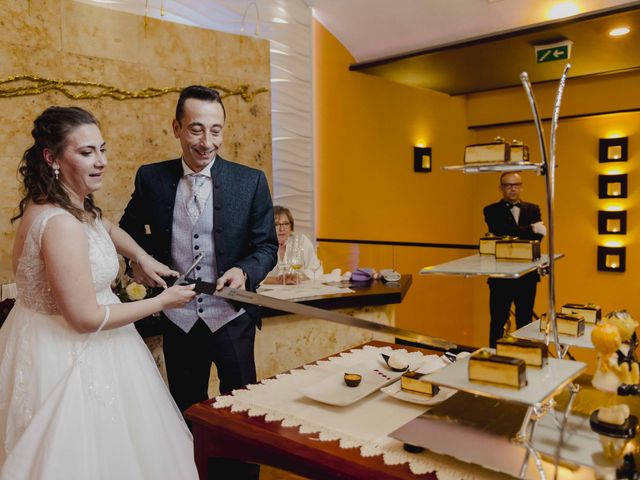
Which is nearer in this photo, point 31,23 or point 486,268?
point 486,268

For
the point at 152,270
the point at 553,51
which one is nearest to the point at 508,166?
the point at 152,270

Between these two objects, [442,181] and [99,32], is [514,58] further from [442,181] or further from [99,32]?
[99,32]

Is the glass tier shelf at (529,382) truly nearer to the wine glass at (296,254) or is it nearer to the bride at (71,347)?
the bride at (71,347)

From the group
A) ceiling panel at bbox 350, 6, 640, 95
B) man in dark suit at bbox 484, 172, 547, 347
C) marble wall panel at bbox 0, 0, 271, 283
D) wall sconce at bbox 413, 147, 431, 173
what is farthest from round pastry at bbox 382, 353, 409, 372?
wall sconce at bbox 413, 147, 431, 173

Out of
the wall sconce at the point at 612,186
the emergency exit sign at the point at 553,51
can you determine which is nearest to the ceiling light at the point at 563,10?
the emergency exit sign at the point at 553,51

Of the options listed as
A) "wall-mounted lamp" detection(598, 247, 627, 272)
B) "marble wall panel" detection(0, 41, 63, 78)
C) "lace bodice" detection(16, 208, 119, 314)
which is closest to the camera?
"lace bodice" detection(16, 208, 119, 314)

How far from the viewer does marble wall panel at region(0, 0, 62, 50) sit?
3.78 meters

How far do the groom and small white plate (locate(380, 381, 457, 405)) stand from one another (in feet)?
2.26

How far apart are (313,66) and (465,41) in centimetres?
153

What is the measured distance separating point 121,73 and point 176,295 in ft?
10.3

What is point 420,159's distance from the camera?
7.29 meters

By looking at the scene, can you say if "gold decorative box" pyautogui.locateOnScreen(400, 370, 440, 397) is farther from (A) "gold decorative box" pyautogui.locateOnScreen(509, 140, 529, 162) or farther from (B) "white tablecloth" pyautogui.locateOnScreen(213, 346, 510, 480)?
(A) "gold decorative box" pyautogui.locateOnScreen(509, 140, 529, 162)

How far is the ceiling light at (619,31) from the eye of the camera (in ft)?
16.7

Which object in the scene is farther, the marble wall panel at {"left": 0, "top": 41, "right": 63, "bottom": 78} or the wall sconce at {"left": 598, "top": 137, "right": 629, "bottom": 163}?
the wall sconce at {"left": 598, "top": 137, "right": 629, "bottom": 163}
